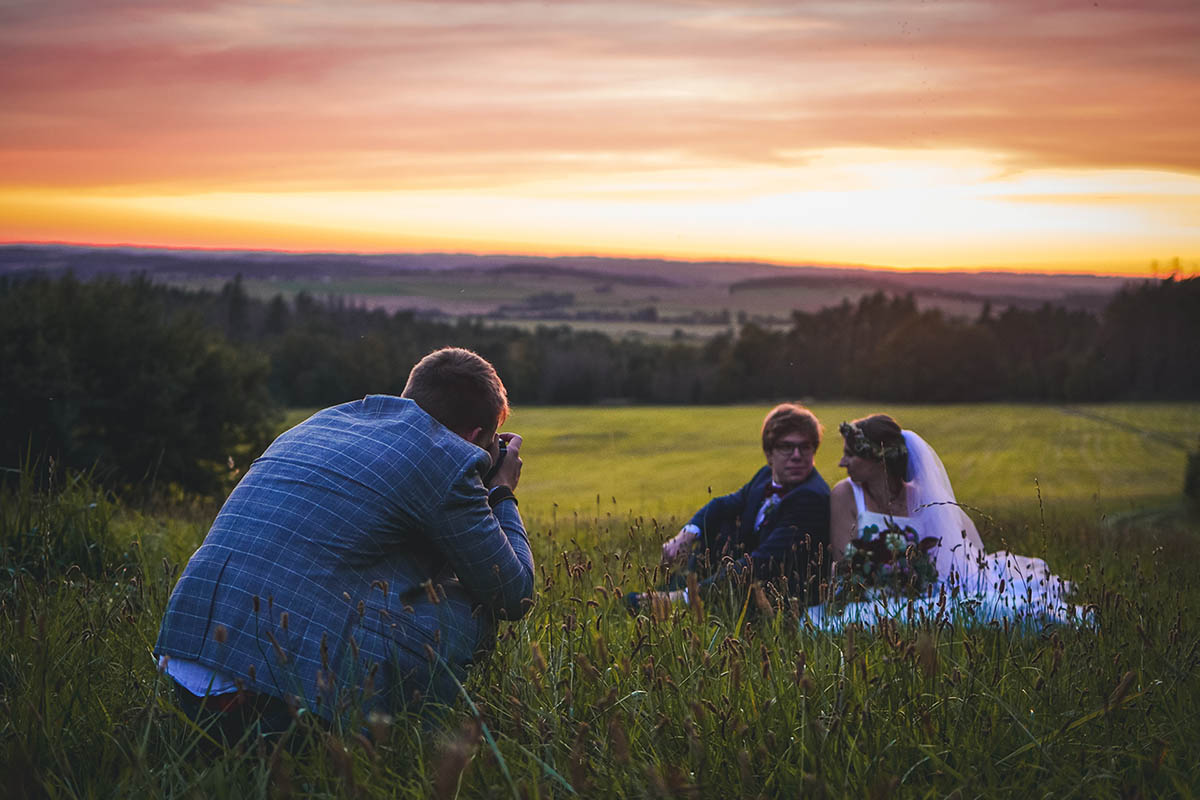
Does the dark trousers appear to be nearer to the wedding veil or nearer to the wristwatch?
the wristwatch

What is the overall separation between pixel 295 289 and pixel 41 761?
88.5m

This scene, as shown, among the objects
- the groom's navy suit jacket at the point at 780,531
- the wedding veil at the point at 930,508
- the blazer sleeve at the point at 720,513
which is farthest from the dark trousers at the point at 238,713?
the blazer sleeve at the point at 720,513

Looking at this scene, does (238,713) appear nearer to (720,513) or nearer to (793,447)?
(793,447)

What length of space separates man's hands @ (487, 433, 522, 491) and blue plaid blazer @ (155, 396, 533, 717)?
1.25ft

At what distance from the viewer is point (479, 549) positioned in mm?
3383

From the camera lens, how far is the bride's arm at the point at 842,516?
6.46 meters

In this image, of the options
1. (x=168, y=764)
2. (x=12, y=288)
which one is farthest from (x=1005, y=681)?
(x=12, y=288)

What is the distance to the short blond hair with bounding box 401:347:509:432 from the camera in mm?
3646

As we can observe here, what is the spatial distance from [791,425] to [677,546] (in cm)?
119

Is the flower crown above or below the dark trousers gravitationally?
above

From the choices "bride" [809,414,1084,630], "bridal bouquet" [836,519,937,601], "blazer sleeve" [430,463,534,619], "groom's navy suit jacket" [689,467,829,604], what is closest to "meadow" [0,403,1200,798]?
"blazer sleeve" [430,463,534,619]

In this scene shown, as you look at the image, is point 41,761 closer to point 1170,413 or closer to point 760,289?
point 1170,413

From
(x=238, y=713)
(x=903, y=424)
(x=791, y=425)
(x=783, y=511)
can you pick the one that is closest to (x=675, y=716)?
(x=238, y=713)

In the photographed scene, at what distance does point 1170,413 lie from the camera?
73312mm
